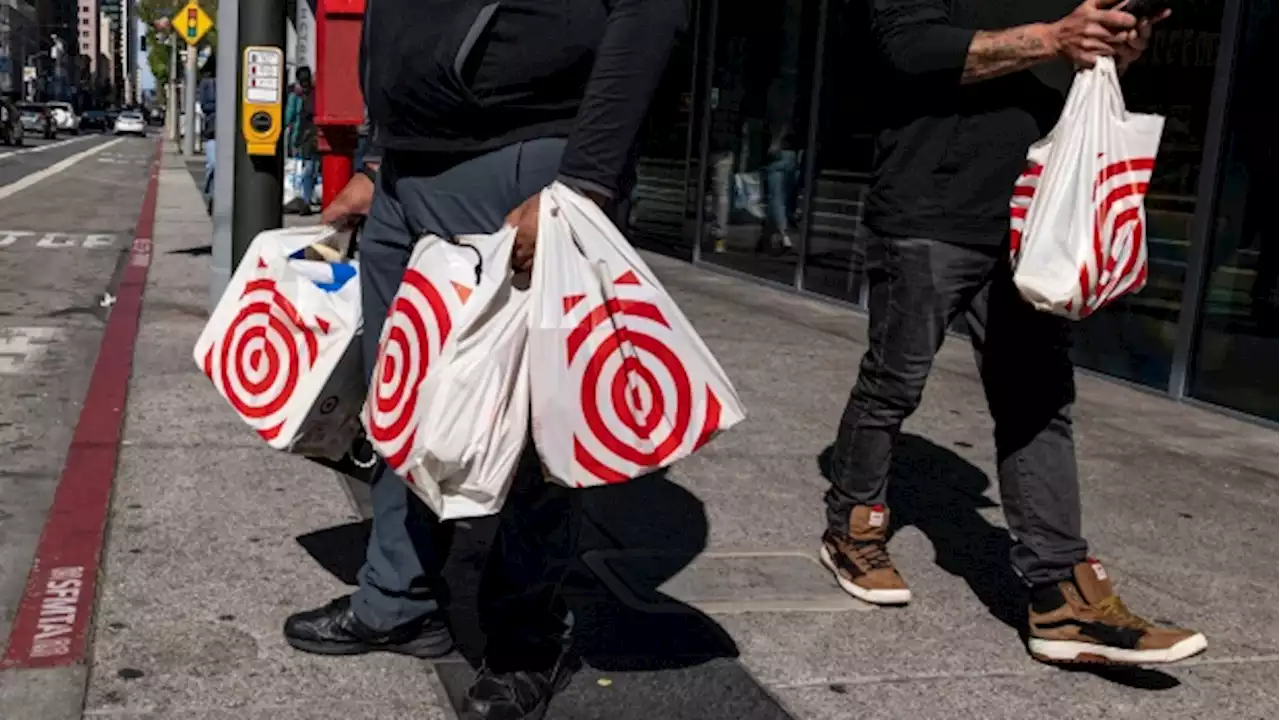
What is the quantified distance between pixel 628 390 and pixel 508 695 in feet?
2.61

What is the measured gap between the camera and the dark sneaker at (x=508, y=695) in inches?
116

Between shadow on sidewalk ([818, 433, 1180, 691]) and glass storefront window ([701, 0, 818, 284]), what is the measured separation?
5.57 m

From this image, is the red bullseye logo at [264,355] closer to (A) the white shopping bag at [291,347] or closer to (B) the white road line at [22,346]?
(A) the white shopping bag at [291,347]

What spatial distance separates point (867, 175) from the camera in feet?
33.0

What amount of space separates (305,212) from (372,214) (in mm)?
13025

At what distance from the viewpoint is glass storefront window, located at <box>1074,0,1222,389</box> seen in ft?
24.3

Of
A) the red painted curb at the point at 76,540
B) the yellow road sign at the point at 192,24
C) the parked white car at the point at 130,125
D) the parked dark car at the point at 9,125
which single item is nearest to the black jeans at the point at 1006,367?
the red painted curb at the point at 76,540

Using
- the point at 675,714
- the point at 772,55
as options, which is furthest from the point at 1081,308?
the point at 772,55

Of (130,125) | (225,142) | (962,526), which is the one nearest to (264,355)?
(962,526)

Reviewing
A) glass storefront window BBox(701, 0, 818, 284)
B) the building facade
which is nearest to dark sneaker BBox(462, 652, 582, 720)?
the building facade

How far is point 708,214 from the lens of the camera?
42.0 feet

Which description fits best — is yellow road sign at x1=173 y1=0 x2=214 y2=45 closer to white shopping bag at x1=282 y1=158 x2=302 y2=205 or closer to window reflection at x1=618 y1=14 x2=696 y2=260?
white shopping bag at x1=282 y1=158 x2=302 y2=205

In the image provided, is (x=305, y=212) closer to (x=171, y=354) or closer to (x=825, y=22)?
(x=825, y=22)

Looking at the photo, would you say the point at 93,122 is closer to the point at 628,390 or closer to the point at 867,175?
the point at 867,175
